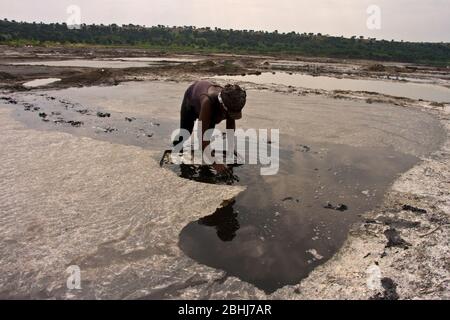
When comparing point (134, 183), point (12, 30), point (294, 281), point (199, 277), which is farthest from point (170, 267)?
point (12, 30)

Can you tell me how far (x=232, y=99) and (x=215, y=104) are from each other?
0.48 m

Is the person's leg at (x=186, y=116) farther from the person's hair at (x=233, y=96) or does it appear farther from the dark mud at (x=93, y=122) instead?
the person's hair at (x=233, y=96)

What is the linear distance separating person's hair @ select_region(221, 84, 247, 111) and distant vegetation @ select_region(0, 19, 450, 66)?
47783mm

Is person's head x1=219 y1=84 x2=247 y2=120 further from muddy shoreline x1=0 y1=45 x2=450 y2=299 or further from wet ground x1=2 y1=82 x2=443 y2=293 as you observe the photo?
muddy shoreline x1=0 y1=45 x2=450 y2=299

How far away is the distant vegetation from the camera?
51.0 metres

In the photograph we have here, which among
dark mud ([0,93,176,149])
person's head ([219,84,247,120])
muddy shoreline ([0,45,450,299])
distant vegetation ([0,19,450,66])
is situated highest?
distant vegetation ([0,19,450,66])

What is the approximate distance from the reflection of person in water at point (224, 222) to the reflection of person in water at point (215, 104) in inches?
30.7

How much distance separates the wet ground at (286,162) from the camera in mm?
3518

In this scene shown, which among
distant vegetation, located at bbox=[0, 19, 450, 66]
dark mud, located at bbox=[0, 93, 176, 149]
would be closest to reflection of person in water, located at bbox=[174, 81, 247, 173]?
dark mud, located at bbox=[0, 93, 176, 149]

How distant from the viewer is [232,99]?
4492 mm

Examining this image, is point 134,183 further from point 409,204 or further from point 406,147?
point 406,147

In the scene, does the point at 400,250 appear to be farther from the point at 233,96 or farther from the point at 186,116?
the point at 186,116

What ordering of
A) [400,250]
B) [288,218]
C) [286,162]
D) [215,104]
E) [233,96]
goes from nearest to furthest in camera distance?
[400,250]
[288,218]
[233,96]
[215,104]
[286,162]

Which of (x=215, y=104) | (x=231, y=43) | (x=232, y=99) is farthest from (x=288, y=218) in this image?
(x=231, y=43)
